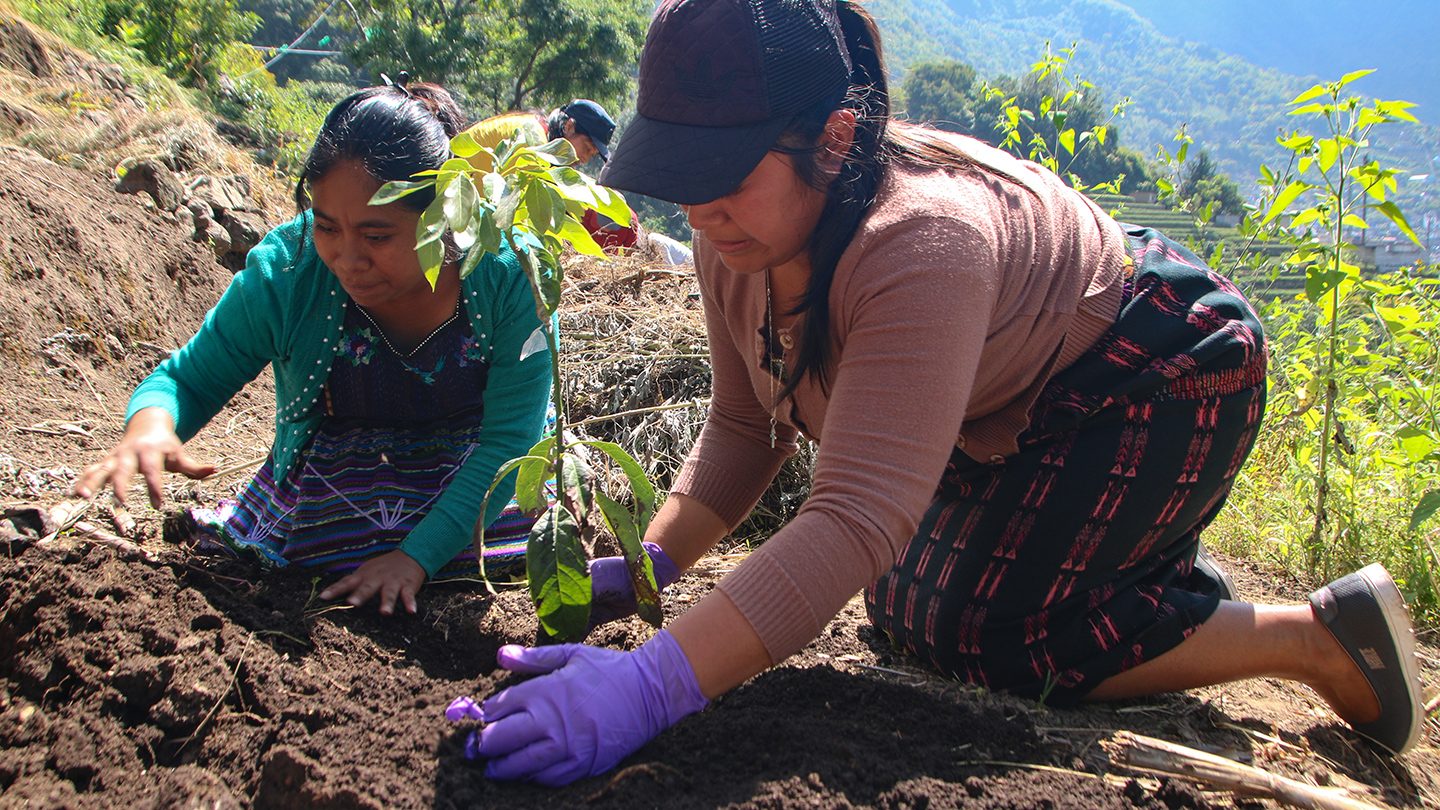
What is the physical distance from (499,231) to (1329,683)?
1.50 meters

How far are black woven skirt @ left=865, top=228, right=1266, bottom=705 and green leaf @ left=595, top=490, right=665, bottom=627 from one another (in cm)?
53

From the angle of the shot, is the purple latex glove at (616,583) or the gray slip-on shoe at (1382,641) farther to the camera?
the purple latex glove at (616,583)

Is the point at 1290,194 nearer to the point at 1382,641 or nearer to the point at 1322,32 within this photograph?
the point at 1382,641

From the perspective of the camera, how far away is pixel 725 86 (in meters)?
1.23

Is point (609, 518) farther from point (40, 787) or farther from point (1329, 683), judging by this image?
point (1329, 683)

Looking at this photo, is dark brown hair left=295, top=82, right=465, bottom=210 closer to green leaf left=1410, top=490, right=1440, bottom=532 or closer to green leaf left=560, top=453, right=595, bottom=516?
green leaf left=560, top=453, right=595, bottom=516

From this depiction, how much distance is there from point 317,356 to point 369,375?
111 mm

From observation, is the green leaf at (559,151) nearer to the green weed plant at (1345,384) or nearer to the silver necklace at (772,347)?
the silver necklace at (772,347)

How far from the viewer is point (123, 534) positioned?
1840mm

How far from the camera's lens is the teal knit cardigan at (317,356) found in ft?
Result: 6.07

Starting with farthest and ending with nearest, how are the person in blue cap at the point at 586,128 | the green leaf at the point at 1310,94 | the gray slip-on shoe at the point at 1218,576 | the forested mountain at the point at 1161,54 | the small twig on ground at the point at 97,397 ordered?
the forested mountain at the point at 1161,54 → the person in blue cap at the point at 586,128 → the small twig on ground at the point at 97,397 → the green leaf at the point at 1310,94 → the gray slip-on shoe at the point at 1218,576

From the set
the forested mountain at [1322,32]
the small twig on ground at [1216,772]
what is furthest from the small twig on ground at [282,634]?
the forested mountain at [1322,32]

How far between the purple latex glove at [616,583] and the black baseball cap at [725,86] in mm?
731

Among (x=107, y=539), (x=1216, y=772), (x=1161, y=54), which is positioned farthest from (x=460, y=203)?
(x=1161, y=54)
